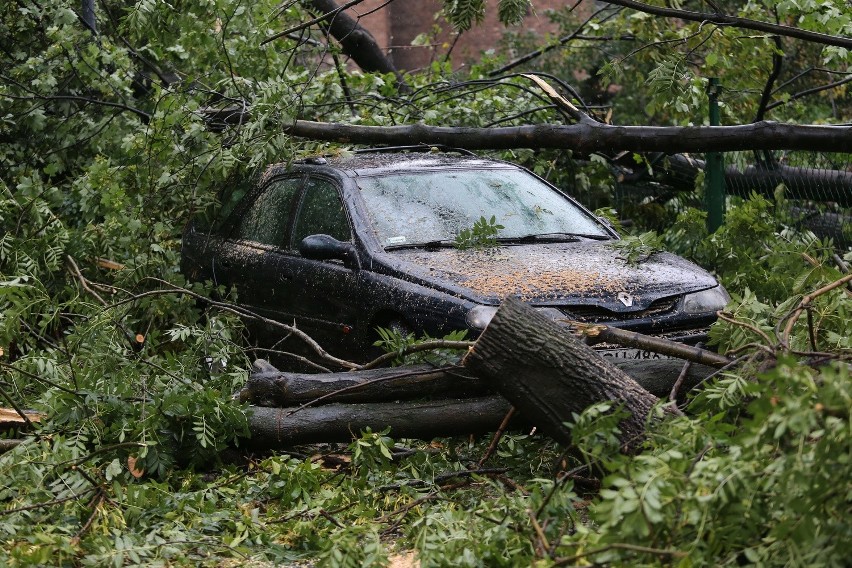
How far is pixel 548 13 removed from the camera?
20.1 meters

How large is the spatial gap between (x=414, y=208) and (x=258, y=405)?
2.00 metres

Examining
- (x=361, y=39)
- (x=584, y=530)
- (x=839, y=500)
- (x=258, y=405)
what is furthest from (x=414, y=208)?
(x=361, y=39)

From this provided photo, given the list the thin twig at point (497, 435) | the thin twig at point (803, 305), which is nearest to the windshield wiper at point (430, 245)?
the thin twig at point (497, 435)

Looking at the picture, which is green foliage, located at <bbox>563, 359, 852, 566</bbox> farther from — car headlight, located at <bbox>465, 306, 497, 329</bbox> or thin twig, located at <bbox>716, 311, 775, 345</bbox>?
car headlight, located at <bbox>465, 306, 497, 329</bbox>

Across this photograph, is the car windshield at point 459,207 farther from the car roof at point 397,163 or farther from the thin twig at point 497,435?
the thin twig at point 497,435

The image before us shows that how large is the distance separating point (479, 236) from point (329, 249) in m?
0.92

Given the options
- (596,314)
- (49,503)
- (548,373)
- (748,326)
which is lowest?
(49,503)

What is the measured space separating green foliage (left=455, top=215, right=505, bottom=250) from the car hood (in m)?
0.06

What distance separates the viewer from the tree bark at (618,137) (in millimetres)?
5895

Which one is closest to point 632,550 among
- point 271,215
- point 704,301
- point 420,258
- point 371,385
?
point 371,385

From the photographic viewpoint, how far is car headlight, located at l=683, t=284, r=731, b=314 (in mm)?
6211

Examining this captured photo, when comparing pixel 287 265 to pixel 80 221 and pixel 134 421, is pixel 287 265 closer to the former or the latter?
pixel 134 421

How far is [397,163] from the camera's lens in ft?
24.8

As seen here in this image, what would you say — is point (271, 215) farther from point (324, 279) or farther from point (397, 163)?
point (324, 279)
